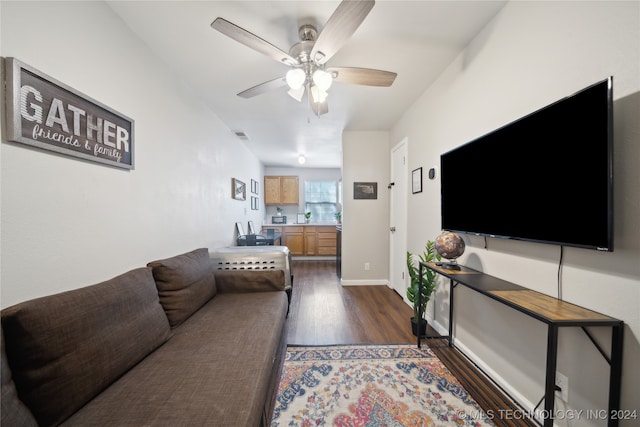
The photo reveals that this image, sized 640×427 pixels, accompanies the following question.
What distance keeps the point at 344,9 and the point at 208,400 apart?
179 centimetres

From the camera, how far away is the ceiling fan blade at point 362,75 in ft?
5.21

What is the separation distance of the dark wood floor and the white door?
0.83 ft

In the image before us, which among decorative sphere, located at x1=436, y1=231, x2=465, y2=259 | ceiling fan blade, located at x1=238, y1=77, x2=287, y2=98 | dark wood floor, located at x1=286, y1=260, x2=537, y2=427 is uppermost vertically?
ceiling fan blade, located at x1=238, y1=77, x2=287, y2=98

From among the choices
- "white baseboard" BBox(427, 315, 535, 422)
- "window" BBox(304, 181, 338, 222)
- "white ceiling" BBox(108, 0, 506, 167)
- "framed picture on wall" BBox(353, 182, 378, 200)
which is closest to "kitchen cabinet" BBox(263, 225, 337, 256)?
"window" BBox(304, 181, 338, 222)

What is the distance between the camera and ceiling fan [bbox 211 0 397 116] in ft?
3.76

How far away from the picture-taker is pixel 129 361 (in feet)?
3.37

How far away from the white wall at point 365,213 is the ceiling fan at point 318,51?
1.77 meters

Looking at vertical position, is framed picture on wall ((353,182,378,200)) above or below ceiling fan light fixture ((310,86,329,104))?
below

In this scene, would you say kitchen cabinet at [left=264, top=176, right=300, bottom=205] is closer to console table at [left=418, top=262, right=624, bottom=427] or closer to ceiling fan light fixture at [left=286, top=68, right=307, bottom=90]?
ceiling fan light fixture at [left=286, top=68, right=307, bottom=90]

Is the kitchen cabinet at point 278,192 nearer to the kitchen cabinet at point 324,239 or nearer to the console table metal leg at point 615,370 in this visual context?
the kitchen cabinet at point 324,239

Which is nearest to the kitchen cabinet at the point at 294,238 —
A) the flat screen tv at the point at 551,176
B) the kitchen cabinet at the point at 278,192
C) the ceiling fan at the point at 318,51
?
the kitchen cabinet at the point at 278,192

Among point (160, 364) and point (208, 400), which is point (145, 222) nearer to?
point (160, 364)

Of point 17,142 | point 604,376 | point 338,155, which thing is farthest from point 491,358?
point 338,155

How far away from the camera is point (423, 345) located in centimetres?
199
